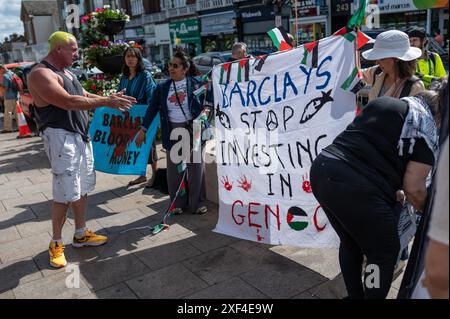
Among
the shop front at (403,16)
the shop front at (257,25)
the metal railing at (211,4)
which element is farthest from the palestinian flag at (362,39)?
the metal railing at (211,4)

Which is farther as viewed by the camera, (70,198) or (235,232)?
(235,232)

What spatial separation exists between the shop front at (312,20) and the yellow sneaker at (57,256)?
19.9 meters

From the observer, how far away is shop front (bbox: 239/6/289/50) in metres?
24.4

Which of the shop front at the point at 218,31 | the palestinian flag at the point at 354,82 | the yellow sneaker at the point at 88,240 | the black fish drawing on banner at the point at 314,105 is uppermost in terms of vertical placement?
the shop front at the point at 218,31

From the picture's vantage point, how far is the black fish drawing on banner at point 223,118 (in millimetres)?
3822

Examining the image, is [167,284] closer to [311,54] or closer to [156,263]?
[156,263]

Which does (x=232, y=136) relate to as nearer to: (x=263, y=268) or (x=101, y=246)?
(x=263, y=268)

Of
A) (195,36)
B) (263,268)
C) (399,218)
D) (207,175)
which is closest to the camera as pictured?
(399,218)

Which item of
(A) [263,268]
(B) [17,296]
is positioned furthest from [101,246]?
(A) [263,268]

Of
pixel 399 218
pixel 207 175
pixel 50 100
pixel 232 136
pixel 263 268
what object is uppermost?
pixel 50 100

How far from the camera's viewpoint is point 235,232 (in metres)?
3.81

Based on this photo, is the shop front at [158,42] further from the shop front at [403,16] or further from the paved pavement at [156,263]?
the paved pavement at [156,263]

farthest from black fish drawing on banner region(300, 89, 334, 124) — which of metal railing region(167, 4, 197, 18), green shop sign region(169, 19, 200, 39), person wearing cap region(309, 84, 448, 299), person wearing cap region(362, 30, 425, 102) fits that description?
metal railing region(167, 4, 197, 18)
